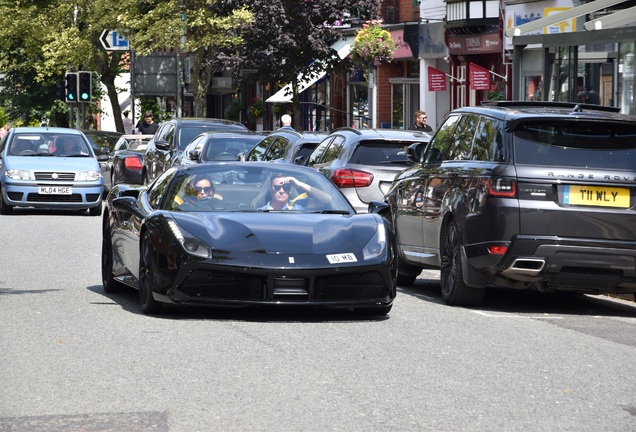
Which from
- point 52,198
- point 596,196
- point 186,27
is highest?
point 186,27

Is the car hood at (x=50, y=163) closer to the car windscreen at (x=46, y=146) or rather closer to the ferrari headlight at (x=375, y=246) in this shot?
the car windscreen at (x=46, y=146)

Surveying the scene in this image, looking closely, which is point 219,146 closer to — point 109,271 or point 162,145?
point 162,145

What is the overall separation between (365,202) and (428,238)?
13.0ft

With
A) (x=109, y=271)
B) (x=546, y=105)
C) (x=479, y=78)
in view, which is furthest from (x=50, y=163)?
(x=546, y=105)

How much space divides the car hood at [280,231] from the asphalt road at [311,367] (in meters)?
0.57

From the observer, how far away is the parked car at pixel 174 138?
2712 cm

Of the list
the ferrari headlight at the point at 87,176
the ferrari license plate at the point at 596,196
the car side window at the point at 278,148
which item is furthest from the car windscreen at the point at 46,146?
the ferrari license plate at the point at 596,196

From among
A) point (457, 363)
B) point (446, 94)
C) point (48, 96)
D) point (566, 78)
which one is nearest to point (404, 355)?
point (457, 363)

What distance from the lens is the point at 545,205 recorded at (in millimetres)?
12117

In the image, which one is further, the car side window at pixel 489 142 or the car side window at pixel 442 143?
the car side window at pixel 442 143

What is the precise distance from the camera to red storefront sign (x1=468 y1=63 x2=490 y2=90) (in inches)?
1475

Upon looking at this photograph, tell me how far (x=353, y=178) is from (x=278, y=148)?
15.5ft

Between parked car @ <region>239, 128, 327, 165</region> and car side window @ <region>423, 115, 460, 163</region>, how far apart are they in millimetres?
6742

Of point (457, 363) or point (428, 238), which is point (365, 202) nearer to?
point (428, 238)
